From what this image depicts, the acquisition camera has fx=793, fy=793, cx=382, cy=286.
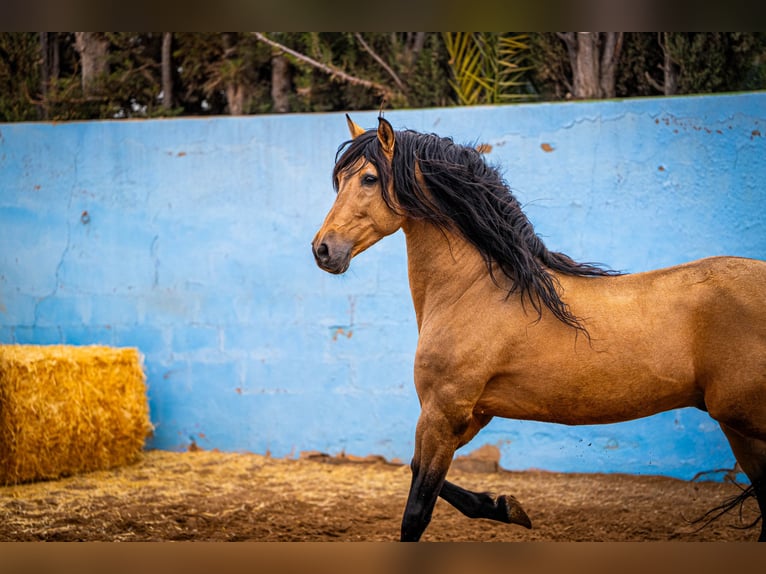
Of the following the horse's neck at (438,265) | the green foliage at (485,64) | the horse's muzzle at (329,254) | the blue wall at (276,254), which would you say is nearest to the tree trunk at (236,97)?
the blue wall at (276,254)

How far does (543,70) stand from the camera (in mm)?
6086

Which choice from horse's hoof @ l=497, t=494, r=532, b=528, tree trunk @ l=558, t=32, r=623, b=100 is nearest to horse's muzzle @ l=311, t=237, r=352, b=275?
horse's hoof @ l=497, t=494, r=532, b=528

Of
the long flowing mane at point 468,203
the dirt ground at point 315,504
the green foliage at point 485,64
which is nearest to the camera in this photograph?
the long flowing mane at point 468,203

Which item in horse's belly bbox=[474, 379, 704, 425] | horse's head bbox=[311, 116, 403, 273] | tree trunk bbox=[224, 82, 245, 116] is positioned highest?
tree trunk bbox=[224, 82, 245, 116]

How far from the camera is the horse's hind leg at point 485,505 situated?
10.8 feet

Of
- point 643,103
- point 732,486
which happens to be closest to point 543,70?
point 643,103

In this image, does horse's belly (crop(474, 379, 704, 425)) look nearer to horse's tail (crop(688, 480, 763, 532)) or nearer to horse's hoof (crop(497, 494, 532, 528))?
horse's hoof (crop(497, 494, 532, 528))

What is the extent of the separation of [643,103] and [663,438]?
2067 millimetres

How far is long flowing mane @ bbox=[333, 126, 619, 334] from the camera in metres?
3.21

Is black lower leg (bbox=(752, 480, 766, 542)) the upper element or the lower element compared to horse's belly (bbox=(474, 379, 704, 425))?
lower

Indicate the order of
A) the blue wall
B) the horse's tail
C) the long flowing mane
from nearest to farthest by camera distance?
the long flowing mane → the horse's tail → the blue wall

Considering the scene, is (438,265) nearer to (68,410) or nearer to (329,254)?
(329,254)

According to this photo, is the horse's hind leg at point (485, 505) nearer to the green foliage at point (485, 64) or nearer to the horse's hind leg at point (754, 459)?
the horse's hind leg at point (754, 459)
